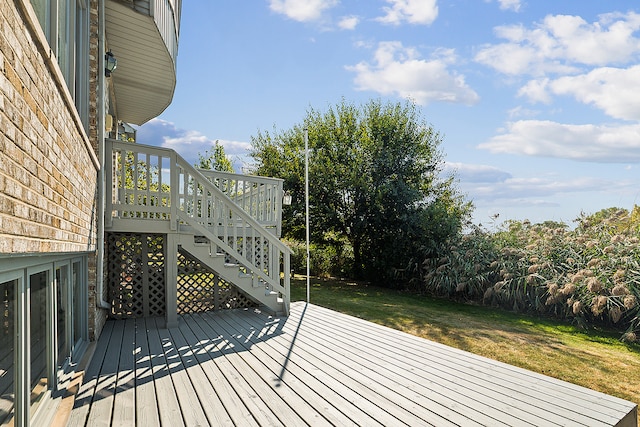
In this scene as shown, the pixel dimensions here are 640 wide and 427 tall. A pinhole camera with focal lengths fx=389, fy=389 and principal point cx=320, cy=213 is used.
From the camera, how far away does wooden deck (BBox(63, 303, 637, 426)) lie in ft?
9.12

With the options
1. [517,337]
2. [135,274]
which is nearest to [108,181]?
[135,274]

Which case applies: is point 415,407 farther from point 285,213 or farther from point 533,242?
point 285,213

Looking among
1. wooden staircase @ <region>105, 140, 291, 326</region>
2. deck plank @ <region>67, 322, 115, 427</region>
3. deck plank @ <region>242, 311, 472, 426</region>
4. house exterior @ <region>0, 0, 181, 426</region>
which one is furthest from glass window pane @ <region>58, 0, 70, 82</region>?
deck plank @ <region>242, 311, 472, 426</region>

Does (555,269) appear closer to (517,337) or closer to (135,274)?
(517,337)

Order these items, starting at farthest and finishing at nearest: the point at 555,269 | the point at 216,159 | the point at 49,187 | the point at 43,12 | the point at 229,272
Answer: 1. the point at 216,159
2. the point at 555,269
3. the point at 229,272
4. the point at 43,12
5. the point at 49,187

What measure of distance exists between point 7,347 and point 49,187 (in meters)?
0.78

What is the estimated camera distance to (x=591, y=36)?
27.3 feet

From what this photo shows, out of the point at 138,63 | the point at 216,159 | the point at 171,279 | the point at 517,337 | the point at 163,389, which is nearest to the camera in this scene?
the point at 163,389

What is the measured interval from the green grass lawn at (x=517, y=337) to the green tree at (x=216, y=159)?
8.67 m

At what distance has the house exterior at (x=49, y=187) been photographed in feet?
4.64

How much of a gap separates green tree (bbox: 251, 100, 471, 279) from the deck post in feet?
26.1

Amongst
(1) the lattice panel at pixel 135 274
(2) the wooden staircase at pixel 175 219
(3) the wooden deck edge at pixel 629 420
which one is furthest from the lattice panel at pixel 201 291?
(3) the wooden deck edge at pixel 629 420

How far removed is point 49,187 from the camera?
2.00 meters

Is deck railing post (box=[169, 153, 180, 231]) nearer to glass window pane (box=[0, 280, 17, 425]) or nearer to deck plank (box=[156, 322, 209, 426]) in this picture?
deck plank (box=[156, 322, 209, 426])
